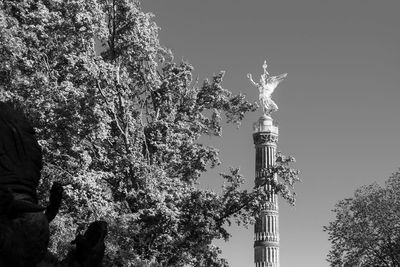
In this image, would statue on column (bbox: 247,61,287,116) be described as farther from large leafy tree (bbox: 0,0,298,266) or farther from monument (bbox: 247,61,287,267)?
large leafy tree (bbox: 0,0,298,266)

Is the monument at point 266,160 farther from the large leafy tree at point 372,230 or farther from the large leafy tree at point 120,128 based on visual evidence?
the large leafy tree at point 120,128

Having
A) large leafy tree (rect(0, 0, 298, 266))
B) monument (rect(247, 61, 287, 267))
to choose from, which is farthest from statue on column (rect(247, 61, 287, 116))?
large leafy tree (rect(0, 0, 298, 266))

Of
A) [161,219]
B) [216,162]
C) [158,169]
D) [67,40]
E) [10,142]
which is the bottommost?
[10,142]

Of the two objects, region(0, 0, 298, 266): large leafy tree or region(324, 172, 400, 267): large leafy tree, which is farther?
region(324, 172, 400, 267): large leafy tree

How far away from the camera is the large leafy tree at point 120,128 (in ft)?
58.7

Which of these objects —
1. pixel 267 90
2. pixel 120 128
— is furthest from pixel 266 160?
pixel 120 128

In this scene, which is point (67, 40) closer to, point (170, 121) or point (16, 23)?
point (16, 23)

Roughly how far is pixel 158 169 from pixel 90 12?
18.3 feet

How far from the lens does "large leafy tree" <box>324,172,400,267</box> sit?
3444cm

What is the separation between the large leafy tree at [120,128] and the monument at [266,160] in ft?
69.9

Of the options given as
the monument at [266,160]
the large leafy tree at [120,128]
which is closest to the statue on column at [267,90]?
the monument at [266,160]

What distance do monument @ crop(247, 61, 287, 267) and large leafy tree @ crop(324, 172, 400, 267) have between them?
319 inches

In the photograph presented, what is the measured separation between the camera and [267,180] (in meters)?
21.2

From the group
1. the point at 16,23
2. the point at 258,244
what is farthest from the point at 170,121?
the point at 258,244
